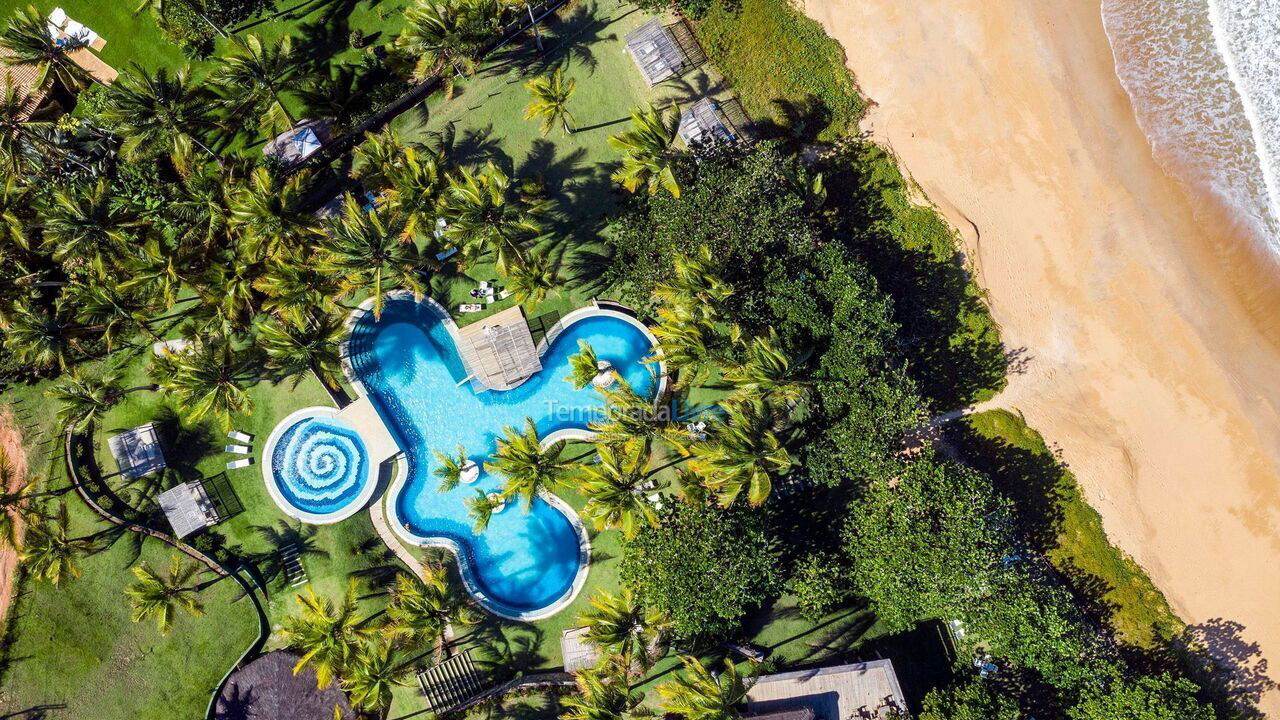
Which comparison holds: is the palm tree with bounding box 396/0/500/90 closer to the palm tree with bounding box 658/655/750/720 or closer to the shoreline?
the shoreline

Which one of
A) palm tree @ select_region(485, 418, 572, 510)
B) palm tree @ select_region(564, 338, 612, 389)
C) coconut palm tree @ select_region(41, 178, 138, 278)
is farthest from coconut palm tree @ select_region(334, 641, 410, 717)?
coconut palm tree @ select_region(41, 178, 138, 278)

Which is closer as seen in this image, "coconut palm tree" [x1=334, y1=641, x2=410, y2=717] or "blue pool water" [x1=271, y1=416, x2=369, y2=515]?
"coconut palm tree" [x1=334, y1=641, x2=410, y2=717]

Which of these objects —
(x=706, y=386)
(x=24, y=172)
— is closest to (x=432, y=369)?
(x=706, y=386)

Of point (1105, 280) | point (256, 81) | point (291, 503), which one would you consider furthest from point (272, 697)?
point (1105, 280)

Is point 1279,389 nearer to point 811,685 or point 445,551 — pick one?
point 811,685

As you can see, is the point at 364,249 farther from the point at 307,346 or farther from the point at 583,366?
the point at 583,366

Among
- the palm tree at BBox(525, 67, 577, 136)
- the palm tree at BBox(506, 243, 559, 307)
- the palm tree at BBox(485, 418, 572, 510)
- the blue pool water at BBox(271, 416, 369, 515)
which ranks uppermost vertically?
the palm tree at BBox(525, 67, 577, 136)
